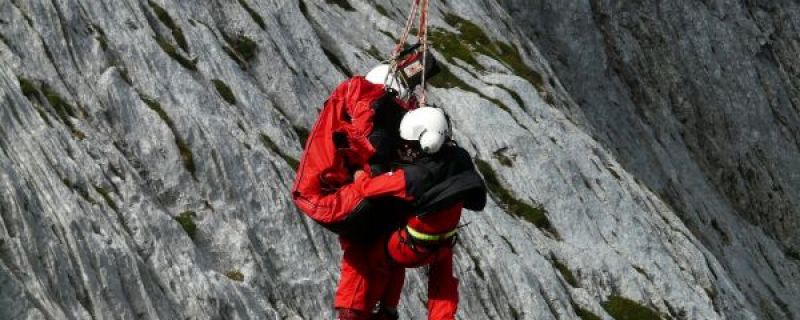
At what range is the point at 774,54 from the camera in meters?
90.0

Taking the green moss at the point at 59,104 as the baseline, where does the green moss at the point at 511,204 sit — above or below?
below

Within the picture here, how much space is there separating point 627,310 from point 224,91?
57.6 ft

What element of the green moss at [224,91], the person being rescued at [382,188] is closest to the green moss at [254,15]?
the green moss at [224,91]

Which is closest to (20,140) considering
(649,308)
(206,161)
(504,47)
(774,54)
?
(206,161)

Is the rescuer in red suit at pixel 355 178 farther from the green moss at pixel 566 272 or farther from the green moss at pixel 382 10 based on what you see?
the green moss at pixel 382 10

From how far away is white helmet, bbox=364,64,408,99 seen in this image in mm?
19000

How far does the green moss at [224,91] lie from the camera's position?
116 feet

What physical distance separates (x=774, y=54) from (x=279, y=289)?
7076 cm

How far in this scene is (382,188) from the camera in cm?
1720

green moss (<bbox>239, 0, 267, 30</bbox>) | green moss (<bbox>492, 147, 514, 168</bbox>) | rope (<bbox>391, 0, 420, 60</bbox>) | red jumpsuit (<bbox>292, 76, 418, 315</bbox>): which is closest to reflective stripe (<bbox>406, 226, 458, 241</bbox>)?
red jumpsuit (<bbox>292, 76, 418, 315</bbox>)

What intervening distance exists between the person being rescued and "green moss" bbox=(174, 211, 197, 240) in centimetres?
999

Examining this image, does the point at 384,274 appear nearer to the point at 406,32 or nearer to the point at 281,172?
the point at 406,32

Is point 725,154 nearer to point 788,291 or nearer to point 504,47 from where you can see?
point 788,291

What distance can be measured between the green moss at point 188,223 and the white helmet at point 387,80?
10.4 meters
